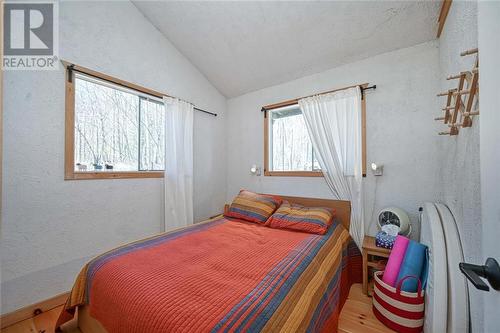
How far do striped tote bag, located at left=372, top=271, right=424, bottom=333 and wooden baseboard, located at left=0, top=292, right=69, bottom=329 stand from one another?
2681 mm

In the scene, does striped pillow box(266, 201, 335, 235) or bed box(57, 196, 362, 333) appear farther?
striped pillow box(266, 201, 335, 235)

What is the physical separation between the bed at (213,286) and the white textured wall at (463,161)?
0.72 metres

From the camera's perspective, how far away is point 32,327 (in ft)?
4.75

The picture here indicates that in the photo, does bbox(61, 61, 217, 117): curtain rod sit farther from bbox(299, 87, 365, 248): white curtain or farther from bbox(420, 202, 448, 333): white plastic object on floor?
bbox(420, 202, 448, 333): white plastic object on floor

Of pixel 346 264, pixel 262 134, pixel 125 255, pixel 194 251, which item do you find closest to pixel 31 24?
pixel 125 255

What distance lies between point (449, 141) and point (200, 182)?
9.04 feet

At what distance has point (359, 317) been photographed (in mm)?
1527

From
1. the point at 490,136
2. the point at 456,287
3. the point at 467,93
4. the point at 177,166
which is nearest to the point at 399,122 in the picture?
the point at 467,93

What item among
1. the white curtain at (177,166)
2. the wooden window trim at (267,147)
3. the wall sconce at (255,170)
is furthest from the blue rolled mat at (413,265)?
the white curtain at (177,166)

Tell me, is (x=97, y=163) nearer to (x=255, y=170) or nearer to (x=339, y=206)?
(x=255, y=170)

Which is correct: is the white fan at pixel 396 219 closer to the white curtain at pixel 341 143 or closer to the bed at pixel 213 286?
the white curtain at pixel 341 143

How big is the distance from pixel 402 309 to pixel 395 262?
303 mm

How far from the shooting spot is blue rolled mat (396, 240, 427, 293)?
1.39 metres

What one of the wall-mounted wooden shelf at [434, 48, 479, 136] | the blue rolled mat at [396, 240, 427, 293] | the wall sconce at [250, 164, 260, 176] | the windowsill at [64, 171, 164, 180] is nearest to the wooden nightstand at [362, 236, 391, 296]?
the blue rolled mat at [396, 240, 427, 293]
